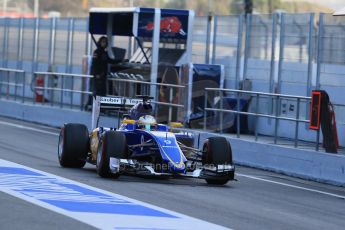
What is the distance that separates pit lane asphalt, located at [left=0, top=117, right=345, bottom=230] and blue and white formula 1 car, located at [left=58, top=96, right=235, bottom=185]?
0.70 ft

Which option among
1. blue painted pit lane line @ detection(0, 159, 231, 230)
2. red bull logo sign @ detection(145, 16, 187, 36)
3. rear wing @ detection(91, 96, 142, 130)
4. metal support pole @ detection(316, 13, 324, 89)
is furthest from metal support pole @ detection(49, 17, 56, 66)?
blue painted pit lane line @ detection(0, 159, 231, 230)

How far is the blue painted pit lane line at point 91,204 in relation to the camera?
38.8 feet

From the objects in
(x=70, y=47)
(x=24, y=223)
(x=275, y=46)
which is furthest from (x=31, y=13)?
(x=24, y=223)

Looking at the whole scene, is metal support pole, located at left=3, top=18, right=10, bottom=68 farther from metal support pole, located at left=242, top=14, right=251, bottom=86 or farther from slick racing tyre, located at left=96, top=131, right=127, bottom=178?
slick racing tyre, located at left=96, top=131, right=127, bottom=178

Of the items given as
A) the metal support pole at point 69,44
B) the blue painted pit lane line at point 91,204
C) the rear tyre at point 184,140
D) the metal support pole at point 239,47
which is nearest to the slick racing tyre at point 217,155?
the rear tyre at point 184,140

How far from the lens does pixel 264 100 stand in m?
22.3

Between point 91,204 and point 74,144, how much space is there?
476 centimetres

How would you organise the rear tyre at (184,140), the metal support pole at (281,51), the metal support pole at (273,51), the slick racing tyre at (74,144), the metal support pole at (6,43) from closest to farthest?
the rear tyre at (184,140), the slick racing tyre at (74,144), the metal support pole at (281,51), the metal support pole at (273,51), the metal support pole at (6,43)

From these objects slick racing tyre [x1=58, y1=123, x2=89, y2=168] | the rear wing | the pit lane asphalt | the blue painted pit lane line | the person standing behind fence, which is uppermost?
the person standing behind fence

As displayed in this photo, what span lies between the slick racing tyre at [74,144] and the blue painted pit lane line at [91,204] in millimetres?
1641

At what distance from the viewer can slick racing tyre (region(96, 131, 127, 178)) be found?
638 inches

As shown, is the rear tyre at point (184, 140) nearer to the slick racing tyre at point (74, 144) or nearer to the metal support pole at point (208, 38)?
the slick racing tyre at point (74, 144)

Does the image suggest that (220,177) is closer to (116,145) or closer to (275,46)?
(116,145)

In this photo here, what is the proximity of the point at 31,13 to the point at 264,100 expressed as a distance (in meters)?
54.4
